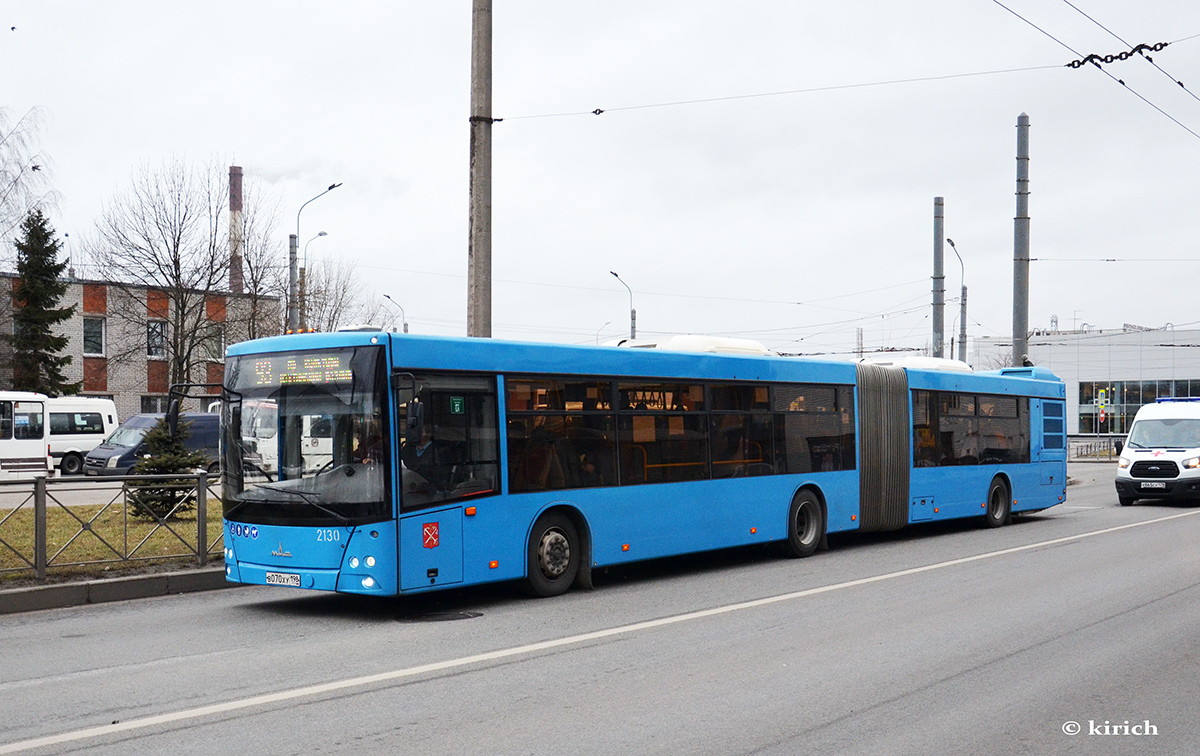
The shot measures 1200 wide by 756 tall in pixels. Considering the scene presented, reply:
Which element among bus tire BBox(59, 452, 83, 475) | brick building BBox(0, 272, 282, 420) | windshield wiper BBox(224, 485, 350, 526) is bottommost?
bus tire BBox(59, 452, 83, 475)

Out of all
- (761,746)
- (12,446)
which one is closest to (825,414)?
(761,746)

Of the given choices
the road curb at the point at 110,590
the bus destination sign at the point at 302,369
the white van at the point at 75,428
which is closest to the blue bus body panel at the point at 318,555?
the bus destination sign at the point at 302,369

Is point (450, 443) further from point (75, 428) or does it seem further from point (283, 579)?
point (75, 428)

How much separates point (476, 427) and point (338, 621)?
2169 millimetres

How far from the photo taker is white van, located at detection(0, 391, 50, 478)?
3219 cm

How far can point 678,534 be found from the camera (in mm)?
12781

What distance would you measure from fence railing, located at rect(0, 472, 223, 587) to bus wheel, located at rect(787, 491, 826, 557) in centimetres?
726

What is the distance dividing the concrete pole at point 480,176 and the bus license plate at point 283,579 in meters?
4.93

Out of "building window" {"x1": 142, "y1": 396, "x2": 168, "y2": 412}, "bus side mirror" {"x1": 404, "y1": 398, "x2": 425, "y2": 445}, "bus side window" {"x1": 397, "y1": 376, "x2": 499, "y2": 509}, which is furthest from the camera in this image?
"building window" {"x1": 142, "y1": 396, "x2": 168, "y2": 412}

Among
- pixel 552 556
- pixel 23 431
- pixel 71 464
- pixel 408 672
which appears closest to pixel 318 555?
pixel 552 556

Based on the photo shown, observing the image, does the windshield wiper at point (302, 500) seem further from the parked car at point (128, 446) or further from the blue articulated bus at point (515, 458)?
the parked car at point (128, 446)

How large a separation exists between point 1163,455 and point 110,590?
2145cm

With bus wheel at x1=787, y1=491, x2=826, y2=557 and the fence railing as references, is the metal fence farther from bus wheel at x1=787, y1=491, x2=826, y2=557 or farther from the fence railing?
the fence railing

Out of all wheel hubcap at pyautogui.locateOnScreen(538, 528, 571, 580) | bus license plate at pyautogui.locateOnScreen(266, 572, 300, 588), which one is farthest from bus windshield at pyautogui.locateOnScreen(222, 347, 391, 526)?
wheel hubcap at pyautogui.locateOnScreen(538, 528, 571, 580)
